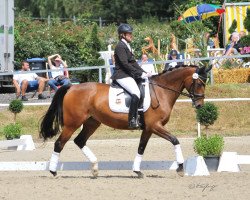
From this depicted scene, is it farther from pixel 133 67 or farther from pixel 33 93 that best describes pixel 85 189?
pixel 33 93

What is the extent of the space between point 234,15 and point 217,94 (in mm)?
8047

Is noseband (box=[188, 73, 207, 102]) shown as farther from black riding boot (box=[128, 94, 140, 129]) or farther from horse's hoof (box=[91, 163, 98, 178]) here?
horse's hoof (box=[91, 163, 98, 178])

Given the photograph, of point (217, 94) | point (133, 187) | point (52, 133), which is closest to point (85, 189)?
point (133, 187)

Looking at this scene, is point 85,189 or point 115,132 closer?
point 85,189

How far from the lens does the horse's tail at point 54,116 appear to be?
1284 cm

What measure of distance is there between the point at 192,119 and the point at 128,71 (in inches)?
305

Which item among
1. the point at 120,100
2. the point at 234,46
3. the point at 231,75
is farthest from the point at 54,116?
the point at 234,46

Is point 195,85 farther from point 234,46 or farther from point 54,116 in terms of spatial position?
point 234,46

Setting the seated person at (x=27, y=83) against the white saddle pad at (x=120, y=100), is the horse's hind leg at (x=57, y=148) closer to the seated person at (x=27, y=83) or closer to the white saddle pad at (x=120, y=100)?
the white saddle pad at (x=120, y=100)

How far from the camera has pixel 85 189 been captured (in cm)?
1077

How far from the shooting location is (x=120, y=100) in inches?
490

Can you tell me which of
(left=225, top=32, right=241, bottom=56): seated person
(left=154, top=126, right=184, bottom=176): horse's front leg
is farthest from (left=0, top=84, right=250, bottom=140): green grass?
(left=154, top=126, right=184, bottom=176): horse's front leg

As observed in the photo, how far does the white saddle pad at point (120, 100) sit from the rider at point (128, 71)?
0.47ft

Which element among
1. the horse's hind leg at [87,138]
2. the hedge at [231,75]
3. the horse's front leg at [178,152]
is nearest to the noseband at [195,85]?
the horse's front leg at [178,152]
